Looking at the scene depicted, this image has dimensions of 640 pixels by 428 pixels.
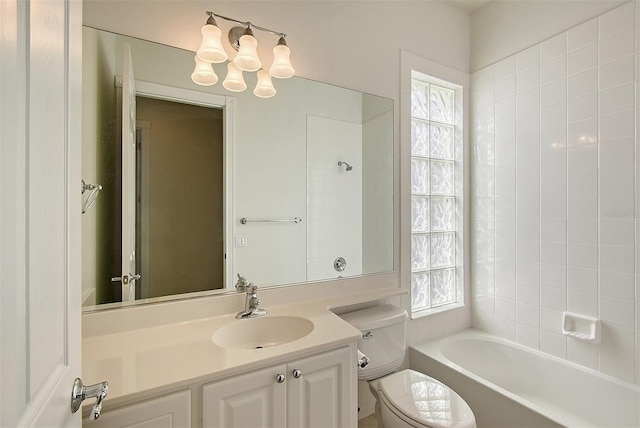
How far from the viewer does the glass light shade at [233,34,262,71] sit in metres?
1.27

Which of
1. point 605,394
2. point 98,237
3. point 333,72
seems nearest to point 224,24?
point 333,72

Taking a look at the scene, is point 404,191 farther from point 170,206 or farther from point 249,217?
point 170,206

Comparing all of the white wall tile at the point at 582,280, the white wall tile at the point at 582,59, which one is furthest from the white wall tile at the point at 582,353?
the white wall tile at the point at 582,59

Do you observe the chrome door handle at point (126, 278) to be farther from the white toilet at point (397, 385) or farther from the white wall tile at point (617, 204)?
the white wall tile at point (617, 204)

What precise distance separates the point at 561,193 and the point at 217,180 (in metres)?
1.93

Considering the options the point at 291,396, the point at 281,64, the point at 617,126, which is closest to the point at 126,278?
the point at 291,396

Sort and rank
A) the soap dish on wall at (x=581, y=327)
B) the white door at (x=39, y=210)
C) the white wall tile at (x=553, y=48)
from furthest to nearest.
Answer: the white wall tile at (x=553, y=48)
the soap dish on wall at (x=581, y=327)
the white door at (x=39, y=210)

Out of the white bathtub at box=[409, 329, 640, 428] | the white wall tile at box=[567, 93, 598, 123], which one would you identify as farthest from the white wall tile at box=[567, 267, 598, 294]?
the white wall tile at box=[567, 93, 598, 123]

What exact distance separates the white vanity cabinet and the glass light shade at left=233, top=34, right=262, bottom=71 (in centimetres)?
122

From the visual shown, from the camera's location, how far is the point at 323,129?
1698 millimetres

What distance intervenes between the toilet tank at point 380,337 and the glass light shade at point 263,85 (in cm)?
124

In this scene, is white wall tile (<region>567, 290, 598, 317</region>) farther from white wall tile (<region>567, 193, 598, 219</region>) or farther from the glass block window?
the glass block window

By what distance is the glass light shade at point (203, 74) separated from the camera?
129 centimetres

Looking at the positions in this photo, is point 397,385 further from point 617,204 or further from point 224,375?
point 617,204
